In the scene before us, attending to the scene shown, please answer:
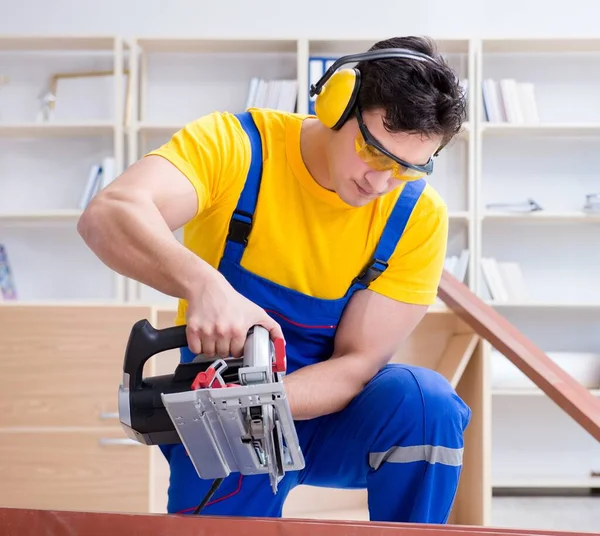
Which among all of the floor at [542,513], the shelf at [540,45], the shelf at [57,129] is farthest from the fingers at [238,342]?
the shelf at [540,45]

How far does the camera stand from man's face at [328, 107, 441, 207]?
4.66 feet

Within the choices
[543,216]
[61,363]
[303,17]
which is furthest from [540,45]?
[61,363]

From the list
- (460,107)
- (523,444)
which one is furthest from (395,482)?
(523,444)

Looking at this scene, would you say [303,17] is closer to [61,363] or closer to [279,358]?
[61,363]

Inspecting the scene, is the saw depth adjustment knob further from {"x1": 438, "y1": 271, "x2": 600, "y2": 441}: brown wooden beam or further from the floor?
the floor

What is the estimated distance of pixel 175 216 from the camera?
1429mm

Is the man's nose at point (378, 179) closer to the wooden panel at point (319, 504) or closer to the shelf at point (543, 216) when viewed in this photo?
the wooden panel at point (319, 504)

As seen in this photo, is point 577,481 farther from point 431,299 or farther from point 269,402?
point 269,402

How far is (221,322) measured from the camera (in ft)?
3.47

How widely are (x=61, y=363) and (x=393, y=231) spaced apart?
5.27ft

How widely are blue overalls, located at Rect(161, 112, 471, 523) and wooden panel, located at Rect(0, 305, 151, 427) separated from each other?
3.71ft

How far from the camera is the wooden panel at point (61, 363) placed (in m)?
2.79

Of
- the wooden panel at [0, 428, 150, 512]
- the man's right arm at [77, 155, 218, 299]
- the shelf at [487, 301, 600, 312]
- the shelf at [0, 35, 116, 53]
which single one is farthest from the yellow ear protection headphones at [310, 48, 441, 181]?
the shelf at [0, 35, 116, 53]

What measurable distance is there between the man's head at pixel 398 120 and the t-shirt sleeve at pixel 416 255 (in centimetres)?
21
